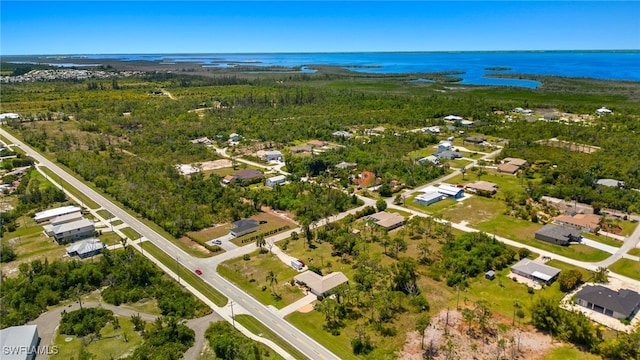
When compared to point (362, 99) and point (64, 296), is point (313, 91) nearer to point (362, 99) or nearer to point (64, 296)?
point (362, 99)

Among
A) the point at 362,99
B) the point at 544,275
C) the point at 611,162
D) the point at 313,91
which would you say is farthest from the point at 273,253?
the point at 313,91

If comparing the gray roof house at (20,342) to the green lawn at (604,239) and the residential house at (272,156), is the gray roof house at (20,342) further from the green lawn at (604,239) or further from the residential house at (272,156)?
the green lawn at (604,239)

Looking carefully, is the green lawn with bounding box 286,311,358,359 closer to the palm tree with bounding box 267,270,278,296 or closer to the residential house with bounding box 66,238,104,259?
the palm tree with bounding box 267,270,278,296

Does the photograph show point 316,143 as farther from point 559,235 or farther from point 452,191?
point 559,235

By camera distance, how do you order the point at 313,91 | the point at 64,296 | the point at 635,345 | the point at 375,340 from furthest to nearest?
the point at 313,91 < the point at 64,296 < the point at 375,340 < the point at 635,345

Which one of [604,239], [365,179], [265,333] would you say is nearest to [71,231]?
[265,333]
